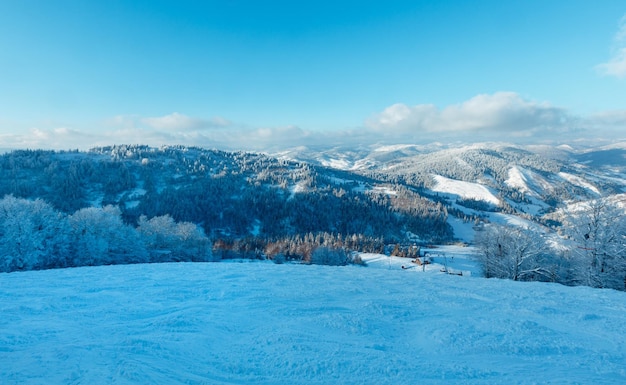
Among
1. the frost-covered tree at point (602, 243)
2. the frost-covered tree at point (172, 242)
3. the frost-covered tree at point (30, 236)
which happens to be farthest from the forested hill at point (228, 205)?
the frost-covered tree at point (602, 243)

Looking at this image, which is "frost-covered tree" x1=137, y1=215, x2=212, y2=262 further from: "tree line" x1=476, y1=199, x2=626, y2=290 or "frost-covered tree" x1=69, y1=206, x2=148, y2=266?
"tree line" x1=476, y1=199, x2=626, y2=290

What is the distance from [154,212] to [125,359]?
168 meters

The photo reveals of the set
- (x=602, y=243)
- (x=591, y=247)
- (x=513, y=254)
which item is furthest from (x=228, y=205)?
(x=602, y=243)

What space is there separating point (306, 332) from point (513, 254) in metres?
32.0

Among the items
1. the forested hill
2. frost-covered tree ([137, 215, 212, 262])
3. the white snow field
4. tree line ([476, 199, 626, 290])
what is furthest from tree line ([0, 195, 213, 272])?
the forested hill

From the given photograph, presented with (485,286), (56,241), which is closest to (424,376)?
(485,286)

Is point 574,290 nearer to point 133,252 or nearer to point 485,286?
point 485,286

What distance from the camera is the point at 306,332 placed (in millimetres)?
9133

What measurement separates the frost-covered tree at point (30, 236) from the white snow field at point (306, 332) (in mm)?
29970

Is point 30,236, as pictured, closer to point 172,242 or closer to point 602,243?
point 172,242

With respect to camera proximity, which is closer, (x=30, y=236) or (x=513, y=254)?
(x=513, y=254)

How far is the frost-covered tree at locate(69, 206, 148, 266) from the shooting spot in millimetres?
42000

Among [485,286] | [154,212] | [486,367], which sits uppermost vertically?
[486,367]

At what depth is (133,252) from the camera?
4669 cm
